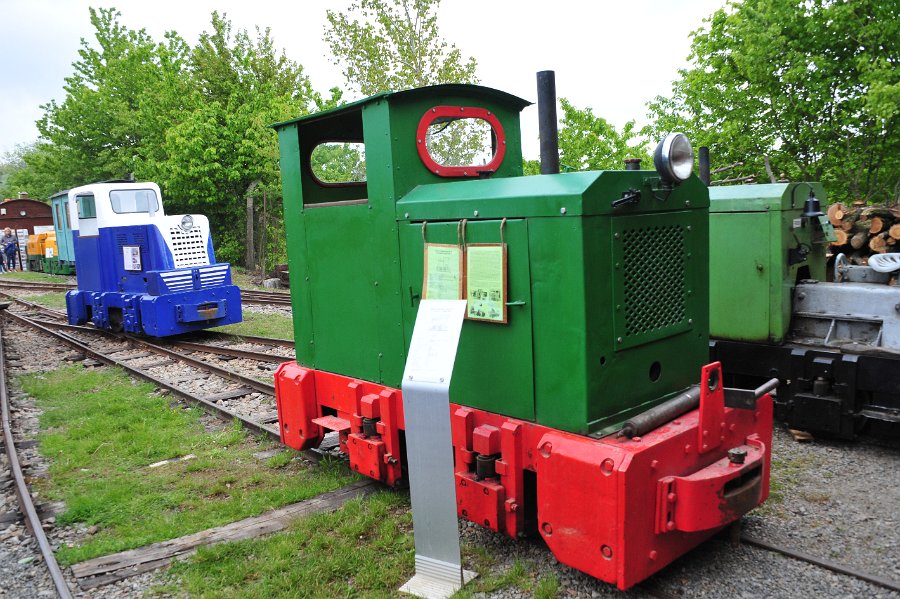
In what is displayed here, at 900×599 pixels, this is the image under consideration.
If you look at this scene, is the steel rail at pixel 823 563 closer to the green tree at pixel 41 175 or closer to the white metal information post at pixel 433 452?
the white metal information post at pixel 433 452

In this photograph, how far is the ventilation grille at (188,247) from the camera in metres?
10.2

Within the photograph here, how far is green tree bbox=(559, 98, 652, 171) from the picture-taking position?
16422 millimetres

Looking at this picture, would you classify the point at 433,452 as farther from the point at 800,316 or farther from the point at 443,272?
the point at 800,316

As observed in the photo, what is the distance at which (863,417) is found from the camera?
4.80 m

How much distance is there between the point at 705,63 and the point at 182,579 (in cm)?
1730

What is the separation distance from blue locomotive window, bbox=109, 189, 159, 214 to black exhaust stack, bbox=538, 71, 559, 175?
9.56 metres

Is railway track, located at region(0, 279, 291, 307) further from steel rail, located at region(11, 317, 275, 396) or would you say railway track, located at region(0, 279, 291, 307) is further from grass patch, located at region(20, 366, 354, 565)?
grass patch, located at region(20, 366, 354, 565)

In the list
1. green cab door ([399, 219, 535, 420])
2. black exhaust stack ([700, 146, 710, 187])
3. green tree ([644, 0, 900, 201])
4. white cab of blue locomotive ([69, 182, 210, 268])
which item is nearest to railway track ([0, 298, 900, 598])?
green cab door ([399, 219, 535, 420])

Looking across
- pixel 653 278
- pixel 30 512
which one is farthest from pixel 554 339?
pixel 30 512

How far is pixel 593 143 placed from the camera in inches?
649

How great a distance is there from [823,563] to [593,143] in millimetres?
14430

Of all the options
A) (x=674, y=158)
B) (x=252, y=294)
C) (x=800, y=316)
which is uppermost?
A: (x=674, y=158)

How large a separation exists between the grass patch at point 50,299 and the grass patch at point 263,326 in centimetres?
648

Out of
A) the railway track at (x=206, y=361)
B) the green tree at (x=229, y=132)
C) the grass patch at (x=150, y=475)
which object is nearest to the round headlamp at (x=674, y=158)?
the railway track at (x=206, y=361)
